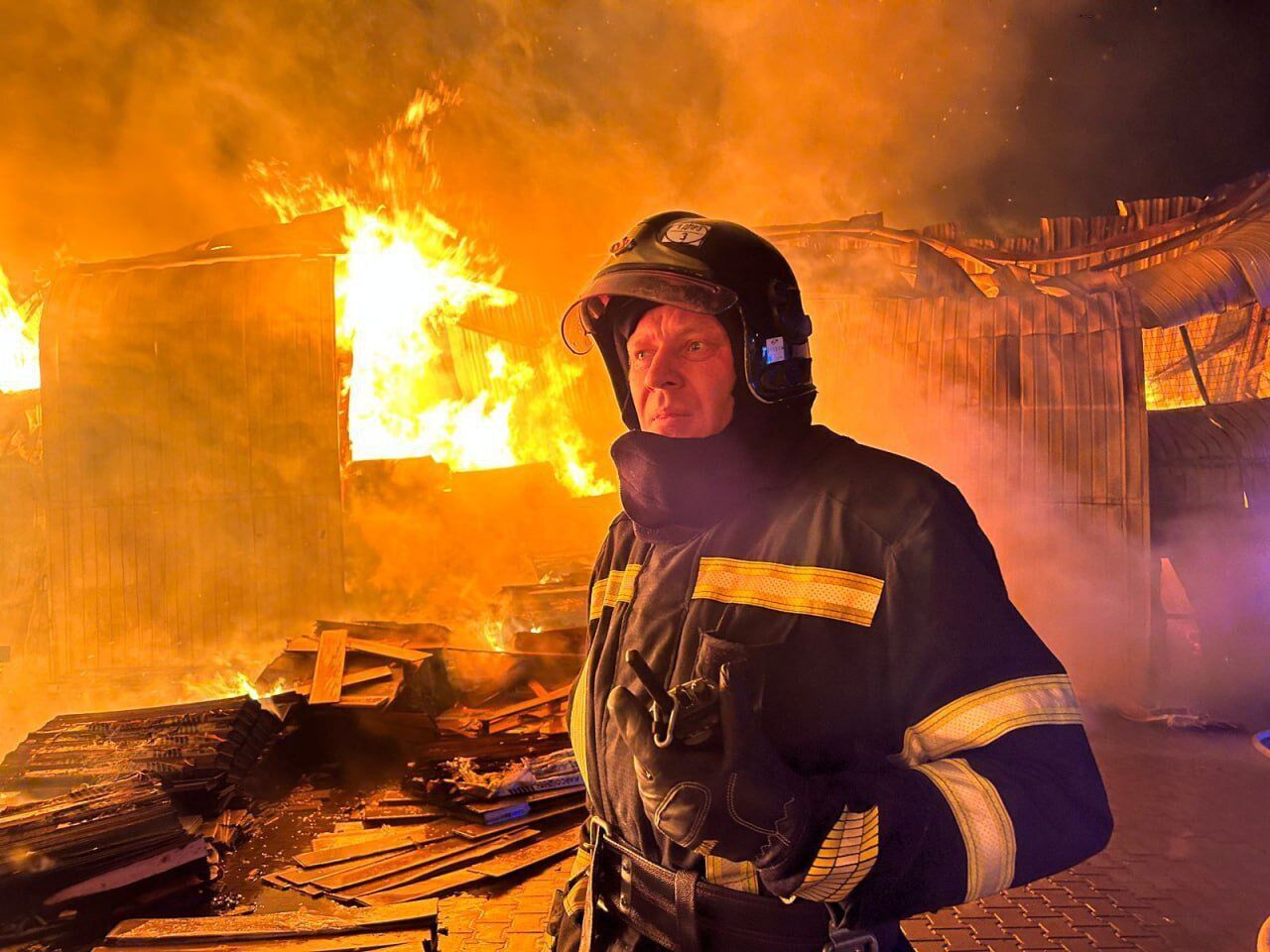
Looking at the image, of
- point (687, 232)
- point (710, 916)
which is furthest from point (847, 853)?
point (687, 232)

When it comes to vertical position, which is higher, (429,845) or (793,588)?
(793,588)

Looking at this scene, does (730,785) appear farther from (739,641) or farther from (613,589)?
(613,589)

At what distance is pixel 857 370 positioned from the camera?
1205 centimetres

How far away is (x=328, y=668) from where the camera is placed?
910 centimetres

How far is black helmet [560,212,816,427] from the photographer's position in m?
2.50

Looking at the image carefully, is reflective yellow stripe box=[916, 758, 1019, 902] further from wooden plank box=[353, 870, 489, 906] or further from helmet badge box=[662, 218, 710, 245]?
wooden plank box=[353, 870, 489, 906]

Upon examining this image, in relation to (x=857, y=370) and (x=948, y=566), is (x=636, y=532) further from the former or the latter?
(x=857, y=370)

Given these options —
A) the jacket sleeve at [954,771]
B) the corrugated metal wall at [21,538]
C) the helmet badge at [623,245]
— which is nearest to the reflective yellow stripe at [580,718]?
the jacket sleeve at [954,771]

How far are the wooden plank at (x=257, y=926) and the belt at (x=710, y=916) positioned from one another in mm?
2415

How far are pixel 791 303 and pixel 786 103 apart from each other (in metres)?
16.1

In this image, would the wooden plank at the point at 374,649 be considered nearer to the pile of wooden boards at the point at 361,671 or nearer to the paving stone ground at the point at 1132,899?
the pile of wooden boards at the point at 361,671

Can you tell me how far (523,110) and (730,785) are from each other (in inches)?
702

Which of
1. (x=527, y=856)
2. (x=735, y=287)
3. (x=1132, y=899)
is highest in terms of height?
(x=735, y=287)

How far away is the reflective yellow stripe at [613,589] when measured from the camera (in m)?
2.64
